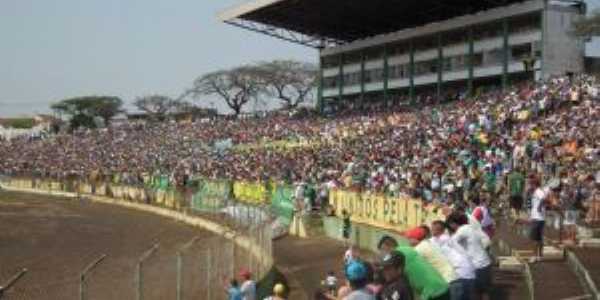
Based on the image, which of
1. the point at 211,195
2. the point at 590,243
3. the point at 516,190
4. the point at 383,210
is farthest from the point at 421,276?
the point at 211,195

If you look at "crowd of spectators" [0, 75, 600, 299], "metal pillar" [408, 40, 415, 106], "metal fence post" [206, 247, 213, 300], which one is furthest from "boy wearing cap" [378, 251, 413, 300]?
"metal pillar" [408, 40, 415, 106]

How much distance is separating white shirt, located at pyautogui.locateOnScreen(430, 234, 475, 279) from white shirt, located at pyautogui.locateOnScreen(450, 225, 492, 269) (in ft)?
2.14

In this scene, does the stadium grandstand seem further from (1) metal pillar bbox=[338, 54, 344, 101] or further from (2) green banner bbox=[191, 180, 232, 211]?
(2) green banner bbox=[191, 180, 232, 211]

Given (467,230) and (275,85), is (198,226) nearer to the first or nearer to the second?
(467,230)

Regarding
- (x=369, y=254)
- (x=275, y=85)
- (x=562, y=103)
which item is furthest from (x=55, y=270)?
(x=275, y=85)

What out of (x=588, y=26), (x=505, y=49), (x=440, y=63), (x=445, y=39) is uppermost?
(x=445, y=39)

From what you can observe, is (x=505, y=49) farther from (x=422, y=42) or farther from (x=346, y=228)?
(x=346, y=228)

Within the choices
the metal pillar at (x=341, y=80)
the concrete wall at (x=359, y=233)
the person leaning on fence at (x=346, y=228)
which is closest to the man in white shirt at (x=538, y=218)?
the concrete wall at (x=359, y=233)

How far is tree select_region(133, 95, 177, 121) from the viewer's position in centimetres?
13025

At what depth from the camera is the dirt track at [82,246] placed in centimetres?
1535

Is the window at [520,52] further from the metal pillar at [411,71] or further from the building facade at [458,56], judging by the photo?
the metal pillar at [411,71]

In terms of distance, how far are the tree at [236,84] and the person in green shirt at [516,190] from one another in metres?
81.9

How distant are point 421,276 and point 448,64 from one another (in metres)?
53.1

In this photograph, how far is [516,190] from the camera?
23547 mm
